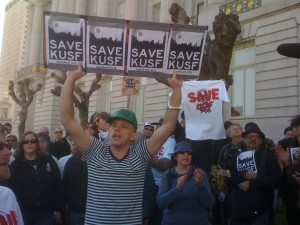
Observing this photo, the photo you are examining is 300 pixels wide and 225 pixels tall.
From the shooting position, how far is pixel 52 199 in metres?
5.07

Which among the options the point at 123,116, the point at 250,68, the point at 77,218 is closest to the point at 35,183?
the point at 77,218

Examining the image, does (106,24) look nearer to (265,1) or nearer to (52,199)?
(52,199)

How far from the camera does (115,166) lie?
3066 millimetres

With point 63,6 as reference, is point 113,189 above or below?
below

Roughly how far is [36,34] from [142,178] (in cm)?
3824

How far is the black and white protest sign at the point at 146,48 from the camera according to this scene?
453cm

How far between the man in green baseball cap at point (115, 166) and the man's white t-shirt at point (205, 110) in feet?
9.35

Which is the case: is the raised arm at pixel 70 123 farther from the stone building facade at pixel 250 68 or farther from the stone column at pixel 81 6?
the stone column at pixel 81 6

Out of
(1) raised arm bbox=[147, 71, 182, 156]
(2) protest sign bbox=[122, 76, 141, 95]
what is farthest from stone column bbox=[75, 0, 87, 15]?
(1) raised arm bbox=[147, 71, 182, 156]

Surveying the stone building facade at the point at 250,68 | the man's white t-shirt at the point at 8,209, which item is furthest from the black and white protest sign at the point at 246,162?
the stone building facade at the point at 250,68

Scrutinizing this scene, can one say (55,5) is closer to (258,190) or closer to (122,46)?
(122,46)

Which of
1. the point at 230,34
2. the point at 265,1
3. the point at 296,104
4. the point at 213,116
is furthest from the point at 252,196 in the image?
A: the point at 265,1

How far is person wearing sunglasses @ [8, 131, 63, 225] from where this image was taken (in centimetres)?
480

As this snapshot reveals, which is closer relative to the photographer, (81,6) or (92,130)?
(92,130)
